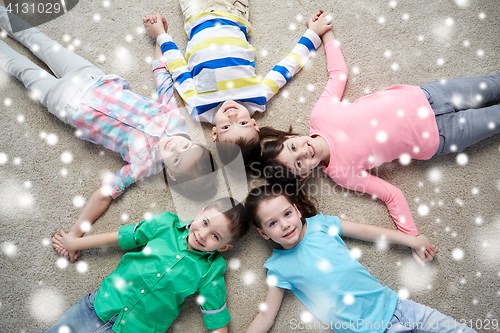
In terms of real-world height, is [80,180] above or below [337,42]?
below

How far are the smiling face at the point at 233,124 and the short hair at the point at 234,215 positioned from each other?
0.70ft

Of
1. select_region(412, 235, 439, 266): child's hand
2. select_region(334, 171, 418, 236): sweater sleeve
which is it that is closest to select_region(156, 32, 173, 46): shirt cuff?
select_region(334, 171, 418, 236): sweater sleeve

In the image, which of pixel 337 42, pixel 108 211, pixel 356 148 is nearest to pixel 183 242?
pixel 108 211

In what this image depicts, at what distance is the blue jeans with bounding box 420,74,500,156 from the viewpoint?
1025 mm

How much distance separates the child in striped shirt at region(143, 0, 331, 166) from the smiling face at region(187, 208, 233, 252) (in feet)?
0.73

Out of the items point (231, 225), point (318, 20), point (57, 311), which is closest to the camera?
point (231, 225)

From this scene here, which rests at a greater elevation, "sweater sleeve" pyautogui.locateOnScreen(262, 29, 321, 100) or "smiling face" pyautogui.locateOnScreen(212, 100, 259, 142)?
"sweater sleeve" pyautogui.locateOnScreen(262, 29, 321, 100)

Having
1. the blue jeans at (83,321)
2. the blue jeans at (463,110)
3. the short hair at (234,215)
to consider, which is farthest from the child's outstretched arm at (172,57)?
the blue jeans at (463,110)

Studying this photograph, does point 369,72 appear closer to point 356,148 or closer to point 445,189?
point 356,148

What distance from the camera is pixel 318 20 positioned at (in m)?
1.15

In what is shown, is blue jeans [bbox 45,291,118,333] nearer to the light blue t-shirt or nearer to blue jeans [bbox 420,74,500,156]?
the light blue t-shirt

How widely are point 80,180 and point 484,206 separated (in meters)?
1.49

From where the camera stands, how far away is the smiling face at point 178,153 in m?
0.97

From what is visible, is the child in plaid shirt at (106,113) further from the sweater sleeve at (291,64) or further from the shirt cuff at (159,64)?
the sweater sleeve at (291,64)
